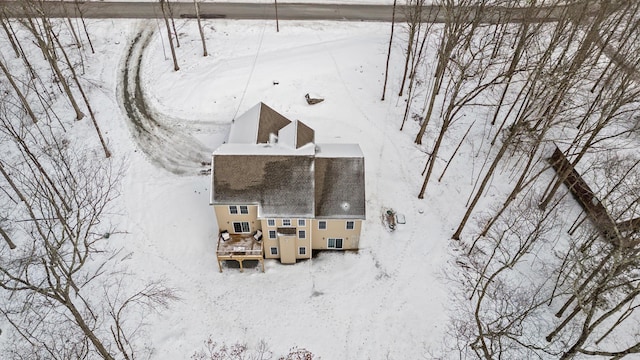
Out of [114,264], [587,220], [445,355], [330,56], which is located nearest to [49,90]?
[114,264]

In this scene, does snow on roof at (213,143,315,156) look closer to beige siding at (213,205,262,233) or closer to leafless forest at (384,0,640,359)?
beige siding at (213,205,262,233)

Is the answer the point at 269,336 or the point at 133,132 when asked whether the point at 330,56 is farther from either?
the point at 269,336

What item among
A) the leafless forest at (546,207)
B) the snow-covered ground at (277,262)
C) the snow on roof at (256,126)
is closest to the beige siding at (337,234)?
the snow-covered ground at (277,262)

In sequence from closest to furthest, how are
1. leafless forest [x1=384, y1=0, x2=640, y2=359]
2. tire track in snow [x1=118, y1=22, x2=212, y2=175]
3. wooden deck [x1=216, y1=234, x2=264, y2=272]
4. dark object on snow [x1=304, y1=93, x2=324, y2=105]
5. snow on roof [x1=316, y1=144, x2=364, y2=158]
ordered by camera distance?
leafless forest [x1=384, y1=0, x2=640, y2=359] < wooden deck [x1=216, y1=234, x2=264, y2=272] < snow on roof [x1=316, y1=144, x2=364, y2=158] < tire track in snow [x1=118, y1=22, x2=212, y2=175] < dark object on snow [x1=304, y1=93, x2=324, y2=105]

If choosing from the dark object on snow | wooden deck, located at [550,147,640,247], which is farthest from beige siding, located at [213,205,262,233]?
wooden deck, located at [550,147,640,247]

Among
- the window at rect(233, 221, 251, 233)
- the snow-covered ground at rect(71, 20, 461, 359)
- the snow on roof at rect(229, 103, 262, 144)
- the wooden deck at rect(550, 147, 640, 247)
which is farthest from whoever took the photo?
the snow on roof at rect(229, 103, 262, 144)

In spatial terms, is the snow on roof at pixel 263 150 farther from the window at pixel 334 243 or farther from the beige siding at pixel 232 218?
the window at pixel 334 243
